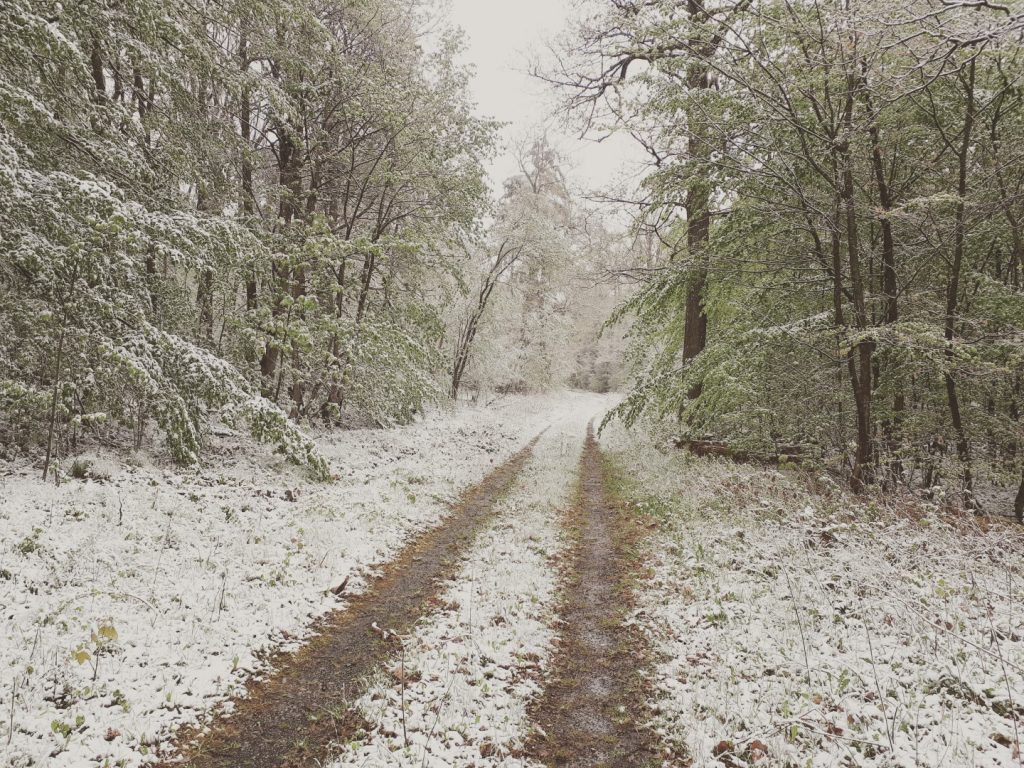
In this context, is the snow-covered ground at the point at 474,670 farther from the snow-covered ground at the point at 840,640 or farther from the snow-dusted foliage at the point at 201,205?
the snow-dusted foliage at the point at 201,205

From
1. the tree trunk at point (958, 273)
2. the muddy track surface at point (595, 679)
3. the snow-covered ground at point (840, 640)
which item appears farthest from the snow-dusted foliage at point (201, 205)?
the tree trunk at point (958, 273)

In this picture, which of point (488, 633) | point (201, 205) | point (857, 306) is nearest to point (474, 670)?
point (488, 633)

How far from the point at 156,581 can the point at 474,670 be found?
12.2ft

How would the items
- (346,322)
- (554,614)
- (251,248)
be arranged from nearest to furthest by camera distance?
(554,614)
(251,248)
(346,322)

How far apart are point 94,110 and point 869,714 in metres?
12.8

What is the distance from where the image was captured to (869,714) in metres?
3.64

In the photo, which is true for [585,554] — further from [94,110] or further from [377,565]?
[94,110]

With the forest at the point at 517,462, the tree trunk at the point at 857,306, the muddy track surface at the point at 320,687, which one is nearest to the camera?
the muddy track surface at the point at 320,687

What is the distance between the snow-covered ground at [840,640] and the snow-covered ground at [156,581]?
3.95 m

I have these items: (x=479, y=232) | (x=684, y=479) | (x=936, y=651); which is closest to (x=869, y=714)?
(x=936, y=651)

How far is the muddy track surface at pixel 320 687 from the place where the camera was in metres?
3.59

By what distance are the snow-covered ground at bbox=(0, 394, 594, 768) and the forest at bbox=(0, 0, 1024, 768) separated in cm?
4

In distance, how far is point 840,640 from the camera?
4605mm

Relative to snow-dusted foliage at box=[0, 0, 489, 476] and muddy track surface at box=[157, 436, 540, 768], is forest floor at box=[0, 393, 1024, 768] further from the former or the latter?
snow-dusted foliage at box=[0, 0, 489, 476]
